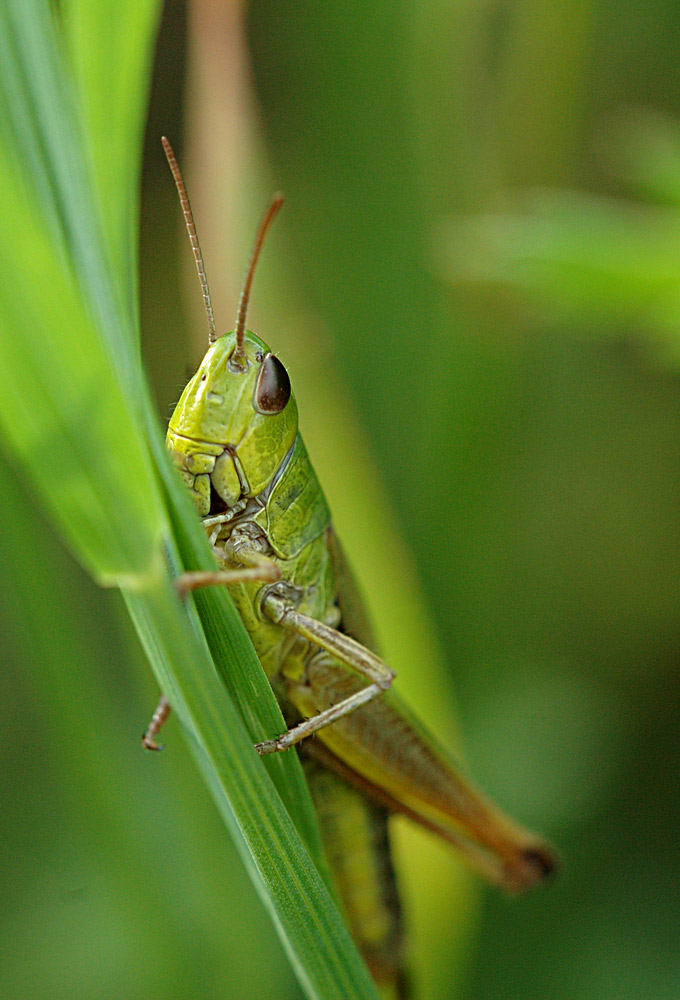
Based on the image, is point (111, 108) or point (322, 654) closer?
point (111, 108)

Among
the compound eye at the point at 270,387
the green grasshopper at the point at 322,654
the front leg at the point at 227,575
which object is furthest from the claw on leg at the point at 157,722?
the compound eye at the point at 270,387

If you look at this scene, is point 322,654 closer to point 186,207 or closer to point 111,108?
point 186,207

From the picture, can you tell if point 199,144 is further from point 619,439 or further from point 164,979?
point 164,979

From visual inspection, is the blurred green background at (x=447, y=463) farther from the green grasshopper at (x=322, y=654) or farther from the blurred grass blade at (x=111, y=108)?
the blurred grass blade at (x=111, y=108)

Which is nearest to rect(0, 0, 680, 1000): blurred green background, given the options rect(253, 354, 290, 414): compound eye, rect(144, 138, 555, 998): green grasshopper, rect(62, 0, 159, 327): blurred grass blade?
rect(144, 138, 555, 998): green grasshopper

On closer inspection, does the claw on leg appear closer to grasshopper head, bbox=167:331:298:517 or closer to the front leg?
the front leg

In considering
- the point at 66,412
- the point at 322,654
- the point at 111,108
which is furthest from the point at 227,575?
the point at 322,654
